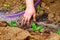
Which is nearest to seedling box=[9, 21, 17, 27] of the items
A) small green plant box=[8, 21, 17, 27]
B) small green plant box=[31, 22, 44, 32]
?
small green plant box=[8, 21, 17, 27]

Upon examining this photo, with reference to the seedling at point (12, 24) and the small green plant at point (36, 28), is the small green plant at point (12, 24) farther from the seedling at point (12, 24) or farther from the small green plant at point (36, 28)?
the small green plant at point (36, 28)

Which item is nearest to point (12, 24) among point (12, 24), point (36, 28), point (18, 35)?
point (12, 24)

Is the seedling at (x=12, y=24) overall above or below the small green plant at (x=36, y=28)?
above

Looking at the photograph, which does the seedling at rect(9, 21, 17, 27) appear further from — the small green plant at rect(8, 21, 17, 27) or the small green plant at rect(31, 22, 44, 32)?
the small green plant at rect(31, 22, 44, 32)

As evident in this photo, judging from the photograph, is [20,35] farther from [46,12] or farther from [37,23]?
[46,12]

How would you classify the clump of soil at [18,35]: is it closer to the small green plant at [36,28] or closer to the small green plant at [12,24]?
the small green plant at [36,28]

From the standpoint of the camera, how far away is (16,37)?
1.79m

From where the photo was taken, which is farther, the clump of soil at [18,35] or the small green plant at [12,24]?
the small green plant at [12,24]

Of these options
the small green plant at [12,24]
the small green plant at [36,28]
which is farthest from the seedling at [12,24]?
the small green plant at [36,28]

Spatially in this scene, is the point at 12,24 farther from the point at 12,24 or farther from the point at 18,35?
the point at 18,35

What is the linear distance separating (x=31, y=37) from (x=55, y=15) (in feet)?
2.02

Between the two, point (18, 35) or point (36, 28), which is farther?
point (36, 28)

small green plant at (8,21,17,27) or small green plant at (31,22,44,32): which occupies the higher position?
small green plant at (8,21,17,27)

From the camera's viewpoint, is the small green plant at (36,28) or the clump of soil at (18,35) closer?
the clump of soil at (18,35)
